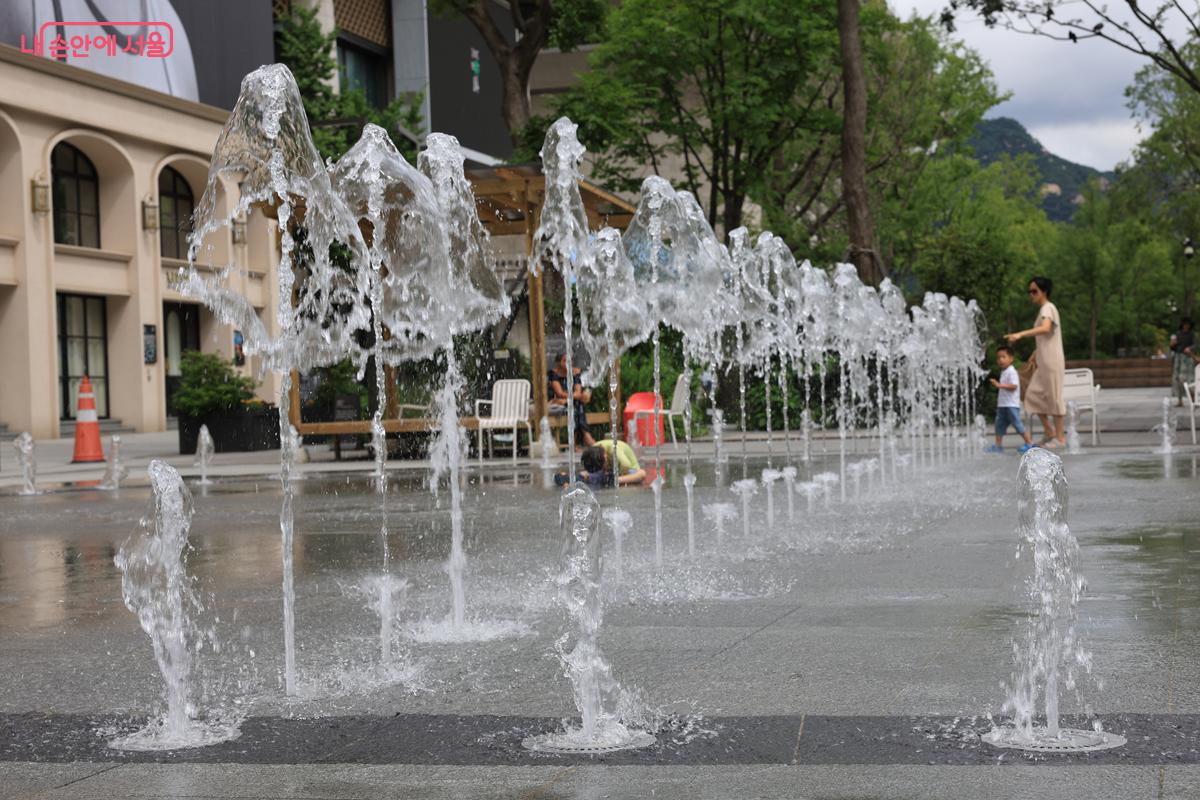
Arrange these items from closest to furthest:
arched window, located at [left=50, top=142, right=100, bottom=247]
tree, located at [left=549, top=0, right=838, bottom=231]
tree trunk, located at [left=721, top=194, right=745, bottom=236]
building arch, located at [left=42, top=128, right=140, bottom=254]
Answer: tree, located at [left=549, top=0, right=838, bottom=231], tree trunk, located at [left=721, top=194, right=745, bottom=236], arched window, located at [left=50, top=142, right=100, bottom=247], building arch, located at [left=42, top=128, right=140, bottom=254]

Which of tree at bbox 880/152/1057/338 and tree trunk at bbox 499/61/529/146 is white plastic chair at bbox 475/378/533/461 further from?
tree at bbox 880/152/1057/338

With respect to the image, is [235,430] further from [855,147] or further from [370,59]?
[370,59]

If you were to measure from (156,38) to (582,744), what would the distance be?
3602 cm

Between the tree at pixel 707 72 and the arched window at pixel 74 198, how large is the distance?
1380 cm

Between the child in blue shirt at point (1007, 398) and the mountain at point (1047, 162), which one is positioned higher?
the mountain at point (1047, 162)

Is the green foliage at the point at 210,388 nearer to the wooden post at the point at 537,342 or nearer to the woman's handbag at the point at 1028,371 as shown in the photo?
the wooden post at the point at 537,342

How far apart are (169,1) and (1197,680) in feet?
119

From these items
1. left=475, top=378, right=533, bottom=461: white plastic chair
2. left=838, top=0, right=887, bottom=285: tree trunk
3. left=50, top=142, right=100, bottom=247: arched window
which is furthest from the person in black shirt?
left=50, top=142, right=100, bottom=247: arched window

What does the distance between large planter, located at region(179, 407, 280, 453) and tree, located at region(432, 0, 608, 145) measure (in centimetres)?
743

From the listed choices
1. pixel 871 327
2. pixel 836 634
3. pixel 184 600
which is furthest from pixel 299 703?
pixel 871 327

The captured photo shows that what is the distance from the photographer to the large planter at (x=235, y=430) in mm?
25516

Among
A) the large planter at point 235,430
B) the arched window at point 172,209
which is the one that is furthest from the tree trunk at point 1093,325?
the large planter at point 235,430

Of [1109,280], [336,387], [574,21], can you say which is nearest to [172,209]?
[574,21]

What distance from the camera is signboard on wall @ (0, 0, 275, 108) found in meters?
33.9
